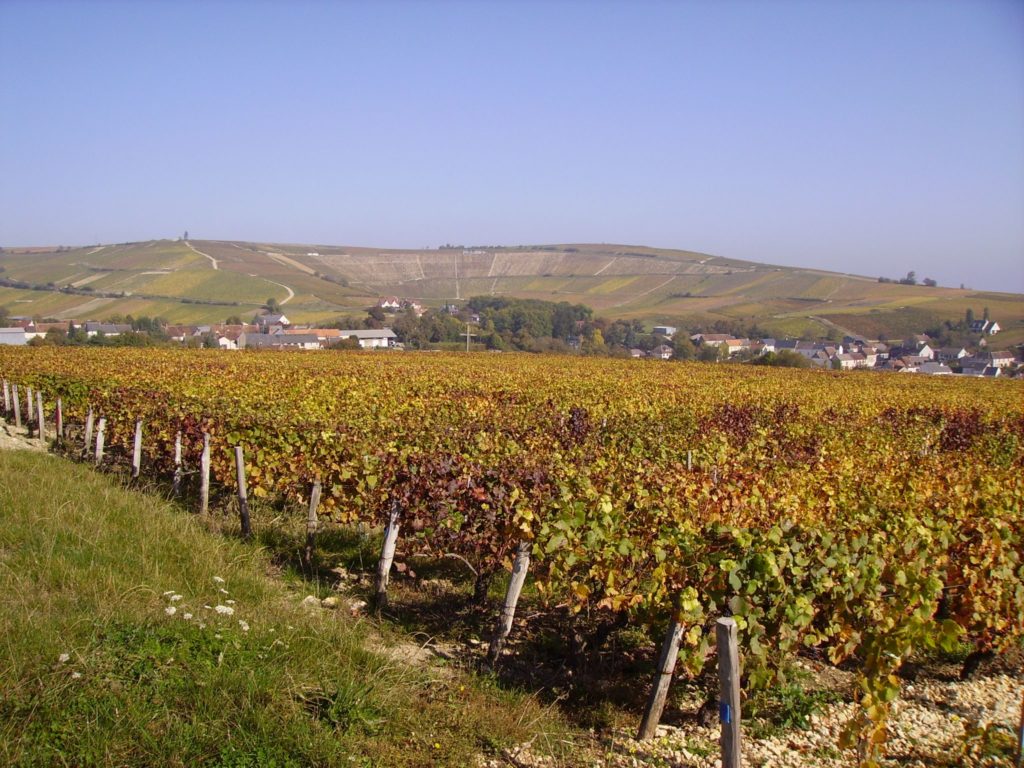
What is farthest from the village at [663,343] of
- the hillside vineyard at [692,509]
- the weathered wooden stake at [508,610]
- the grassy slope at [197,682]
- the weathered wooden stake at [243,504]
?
the grassy slope at [197,682]

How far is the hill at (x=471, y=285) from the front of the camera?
10206 centimetres

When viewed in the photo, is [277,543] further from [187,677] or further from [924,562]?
[924,562]

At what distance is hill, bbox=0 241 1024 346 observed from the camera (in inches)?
4018

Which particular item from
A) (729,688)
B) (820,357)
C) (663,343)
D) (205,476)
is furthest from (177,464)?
(663,343)

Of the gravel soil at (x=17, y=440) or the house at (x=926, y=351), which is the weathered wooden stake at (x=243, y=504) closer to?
the gravel soil at (x=17, y=440)

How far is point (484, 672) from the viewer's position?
17.2ft

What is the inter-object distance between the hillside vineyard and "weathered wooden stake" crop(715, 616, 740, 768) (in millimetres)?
553

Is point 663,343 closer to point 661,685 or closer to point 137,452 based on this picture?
point 137,452

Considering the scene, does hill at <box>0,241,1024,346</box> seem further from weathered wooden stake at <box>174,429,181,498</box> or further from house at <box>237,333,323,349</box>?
weathered wooden stake at <box>174,429,181,498</box>

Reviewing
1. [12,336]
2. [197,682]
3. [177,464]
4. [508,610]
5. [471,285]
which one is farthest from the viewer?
[471,285]

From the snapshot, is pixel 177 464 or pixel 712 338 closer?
pixel 177 464

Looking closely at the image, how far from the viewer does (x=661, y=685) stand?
4.52 m

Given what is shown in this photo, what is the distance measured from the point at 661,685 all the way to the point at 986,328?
101 m

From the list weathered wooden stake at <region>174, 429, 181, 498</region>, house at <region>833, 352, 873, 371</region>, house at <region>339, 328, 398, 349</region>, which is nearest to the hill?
house at <region>833, 352, 873, 371</region>
